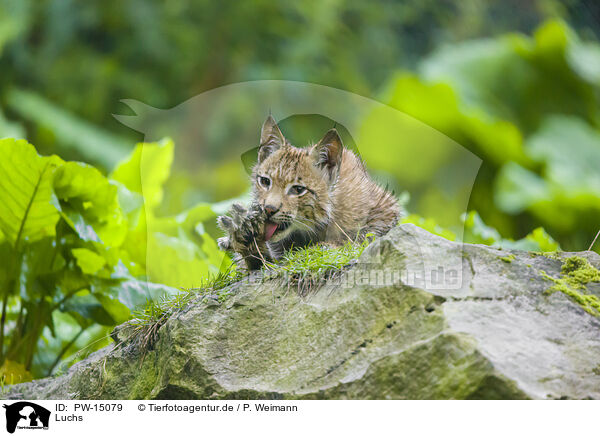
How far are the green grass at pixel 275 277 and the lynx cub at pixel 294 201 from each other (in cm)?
5

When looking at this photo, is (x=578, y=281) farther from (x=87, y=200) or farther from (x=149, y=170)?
(x=149, y=170)

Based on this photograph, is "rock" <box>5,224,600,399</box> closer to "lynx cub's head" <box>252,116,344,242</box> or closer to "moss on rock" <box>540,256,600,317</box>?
"moss on rock" <box>540,256,600,317</box>

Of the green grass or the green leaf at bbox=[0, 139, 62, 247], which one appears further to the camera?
the green leaf at bbox=[0, 139, 62, 247]

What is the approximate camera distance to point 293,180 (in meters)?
1.93

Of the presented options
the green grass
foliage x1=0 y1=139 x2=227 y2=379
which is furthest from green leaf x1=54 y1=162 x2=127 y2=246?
the green grass

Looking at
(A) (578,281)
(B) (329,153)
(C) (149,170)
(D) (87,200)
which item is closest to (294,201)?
(B) (329,153)

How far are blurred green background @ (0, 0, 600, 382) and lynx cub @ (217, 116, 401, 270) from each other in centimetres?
18

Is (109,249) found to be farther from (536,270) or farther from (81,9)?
(81,9)

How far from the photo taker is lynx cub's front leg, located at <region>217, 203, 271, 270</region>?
1928 mm

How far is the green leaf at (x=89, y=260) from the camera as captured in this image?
281 cm

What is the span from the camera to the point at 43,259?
115 inches

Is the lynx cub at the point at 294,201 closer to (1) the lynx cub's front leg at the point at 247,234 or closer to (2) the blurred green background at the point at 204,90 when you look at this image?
(1) the lynx cub's front leg at the point at 247,234
